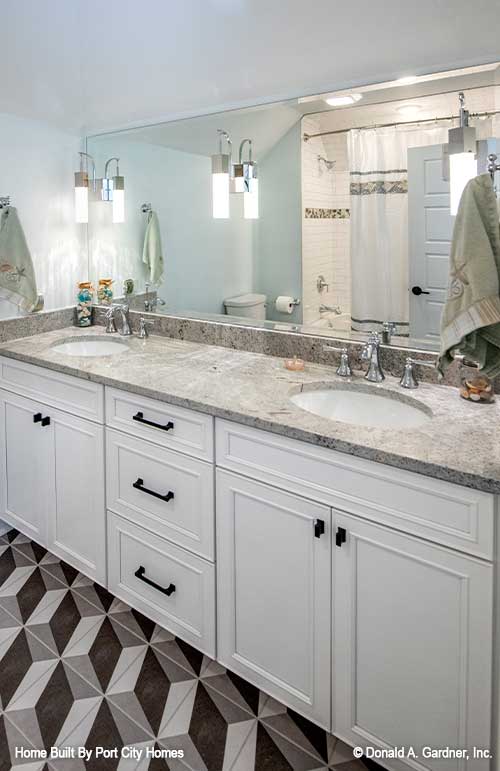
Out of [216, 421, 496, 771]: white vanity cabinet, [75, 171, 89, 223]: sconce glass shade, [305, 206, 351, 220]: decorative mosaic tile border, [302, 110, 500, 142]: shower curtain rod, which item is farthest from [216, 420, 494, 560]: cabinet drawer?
[75, 171, 89, 223]: sconce glass shade

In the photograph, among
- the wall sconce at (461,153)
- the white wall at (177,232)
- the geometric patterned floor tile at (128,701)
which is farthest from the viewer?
the white wall at (177,232)

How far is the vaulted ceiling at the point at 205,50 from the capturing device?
5.43 ft

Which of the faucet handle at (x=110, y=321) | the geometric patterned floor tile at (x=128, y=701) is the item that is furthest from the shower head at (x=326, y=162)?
the geometric patterned floor tile at (x=128, y=701)

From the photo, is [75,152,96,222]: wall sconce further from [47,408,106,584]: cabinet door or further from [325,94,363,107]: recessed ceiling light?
[325,94,363,107]: recessed ceiling light

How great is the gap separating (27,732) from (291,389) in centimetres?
121

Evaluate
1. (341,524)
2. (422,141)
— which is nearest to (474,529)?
(341,524)

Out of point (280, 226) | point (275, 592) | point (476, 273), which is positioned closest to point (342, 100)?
point (280, 226)

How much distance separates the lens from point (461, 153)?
159cm

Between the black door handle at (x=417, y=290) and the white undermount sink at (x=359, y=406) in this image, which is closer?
the white undermount sink at (x=359, y=406)

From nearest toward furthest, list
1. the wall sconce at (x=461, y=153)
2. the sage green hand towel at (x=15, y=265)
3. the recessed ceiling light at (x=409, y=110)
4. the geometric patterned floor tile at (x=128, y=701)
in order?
the geometric patterned floor tile at (x=128, y=701), the wall sconce at (x=461, y=153), the recessed ceiling light at (x=409, y=110), the sage green hand towel at (x=15, y=265)

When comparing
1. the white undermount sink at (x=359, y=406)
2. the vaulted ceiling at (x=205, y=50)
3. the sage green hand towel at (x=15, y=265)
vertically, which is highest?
the vaulted ceiling at (x=205, y=50)

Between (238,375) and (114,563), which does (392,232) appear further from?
(114,563)

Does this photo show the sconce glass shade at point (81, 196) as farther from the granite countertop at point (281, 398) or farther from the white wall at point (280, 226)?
the white wall at point (280, 226)

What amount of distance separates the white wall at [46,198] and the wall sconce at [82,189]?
0.05 metres
